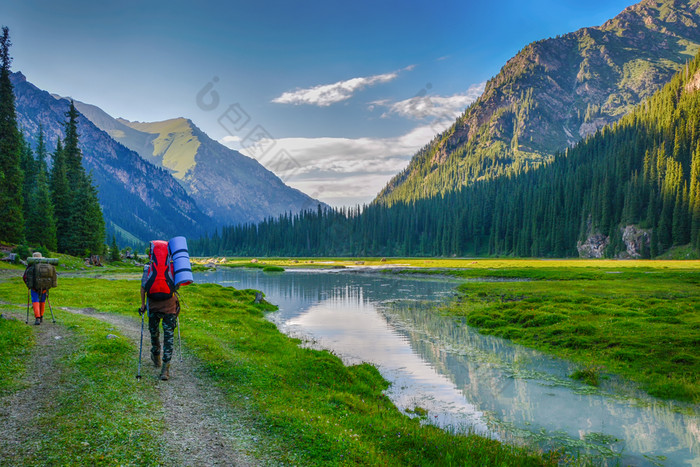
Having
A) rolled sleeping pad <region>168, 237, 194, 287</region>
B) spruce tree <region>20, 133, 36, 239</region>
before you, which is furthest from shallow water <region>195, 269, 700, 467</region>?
spruce tree <region>20, 133, 36, 239</region>

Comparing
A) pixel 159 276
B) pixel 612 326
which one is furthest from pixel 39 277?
pixel 612 326

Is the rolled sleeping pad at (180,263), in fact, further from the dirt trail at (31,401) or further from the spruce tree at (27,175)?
the spruce tree at (27,175)

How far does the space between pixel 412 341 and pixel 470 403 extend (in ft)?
33.3

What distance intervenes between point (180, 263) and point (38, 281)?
10.6 m

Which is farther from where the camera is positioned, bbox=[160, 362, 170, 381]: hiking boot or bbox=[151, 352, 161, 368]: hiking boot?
bbox=[151, 352, 161, 368]: hiking boot

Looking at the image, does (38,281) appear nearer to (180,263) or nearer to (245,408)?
(180,263)

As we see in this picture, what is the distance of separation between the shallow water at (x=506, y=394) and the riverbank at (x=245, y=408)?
1.91 meters

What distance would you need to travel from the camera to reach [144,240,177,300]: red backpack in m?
12.7

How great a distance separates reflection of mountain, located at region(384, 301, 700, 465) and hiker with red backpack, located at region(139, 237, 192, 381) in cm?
1159

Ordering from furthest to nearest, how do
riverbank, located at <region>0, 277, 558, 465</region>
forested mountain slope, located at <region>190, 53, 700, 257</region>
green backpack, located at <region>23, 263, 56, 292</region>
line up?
1. forested mountain slope, located at <region>190, 53, 700, 257</region>
2. green backpack, located at <region>23, 263, 56, 292</region>
3. riverbank, located at <region>0, 277, 558, 465</region>

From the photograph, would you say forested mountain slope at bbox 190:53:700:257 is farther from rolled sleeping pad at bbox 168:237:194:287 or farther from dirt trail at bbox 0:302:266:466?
dirt trail at bbox 0:302:266:466

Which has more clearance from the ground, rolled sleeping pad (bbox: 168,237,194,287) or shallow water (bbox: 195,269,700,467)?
rolled sleeping pad (bbox: 168,237,194,287)

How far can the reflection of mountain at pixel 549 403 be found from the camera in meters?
12.2

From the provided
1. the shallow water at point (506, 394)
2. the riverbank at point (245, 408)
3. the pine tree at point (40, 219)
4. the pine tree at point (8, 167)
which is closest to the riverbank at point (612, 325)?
the shallow water at point (506, 394)
